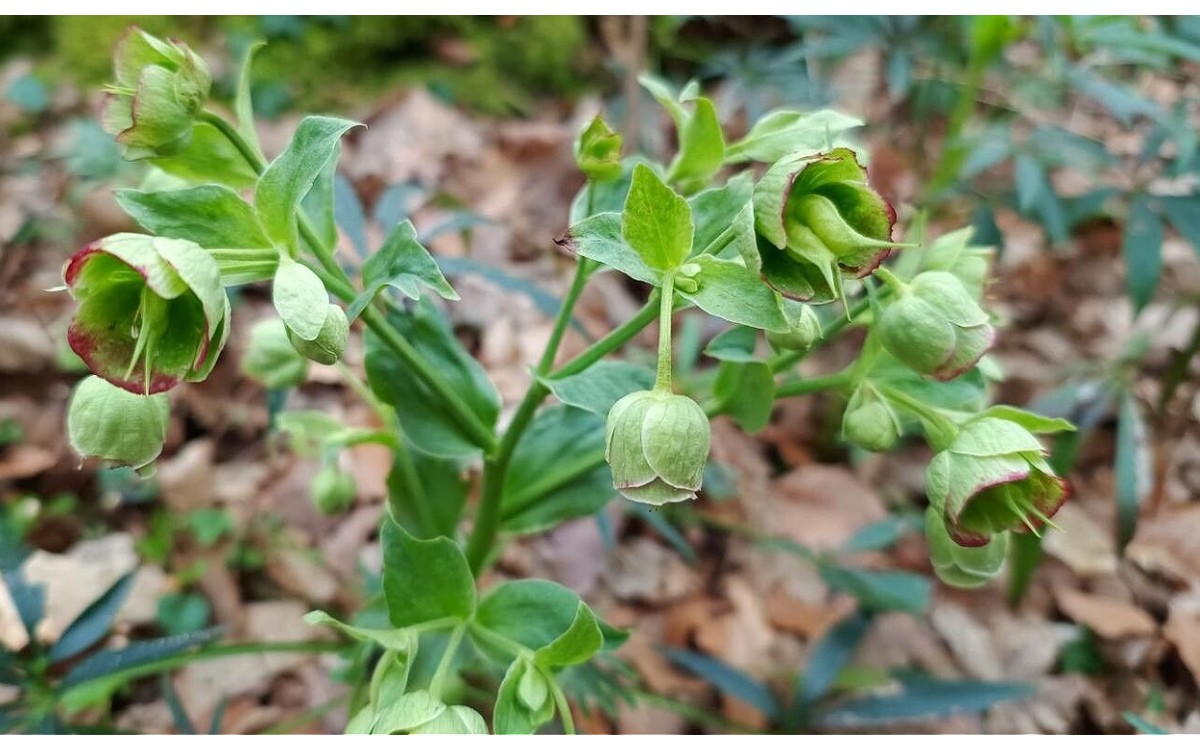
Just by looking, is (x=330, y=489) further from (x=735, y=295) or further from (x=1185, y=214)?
(x=1185, y=214)

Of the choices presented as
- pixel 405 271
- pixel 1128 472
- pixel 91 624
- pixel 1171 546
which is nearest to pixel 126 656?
pixel 91 624

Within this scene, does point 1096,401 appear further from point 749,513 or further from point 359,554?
point 359,554

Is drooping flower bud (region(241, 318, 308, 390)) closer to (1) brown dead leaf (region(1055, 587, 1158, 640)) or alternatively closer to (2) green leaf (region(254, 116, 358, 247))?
(2) green leaf (region(254, 116, 358, 247))

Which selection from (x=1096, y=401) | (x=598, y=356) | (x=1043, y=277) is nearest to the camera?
(x=598, y=356)

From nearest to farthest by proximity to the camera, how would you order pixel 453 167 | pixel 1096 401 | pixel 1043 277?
1. pixel 1096 401
2. pixel 1043 277
3. pixel 453 167

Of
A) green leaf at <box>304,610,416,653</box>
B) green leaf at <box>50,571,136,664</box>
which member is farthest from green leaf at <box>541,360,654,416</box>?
green leaf at <box>50,571,136,664</box>

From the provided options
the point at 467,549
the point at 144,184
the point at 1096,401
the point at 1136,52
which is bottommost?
the point at 1096,401

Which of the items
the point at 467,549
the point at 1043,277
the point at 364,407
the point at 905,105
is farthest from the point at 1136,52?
the point at 364,407
